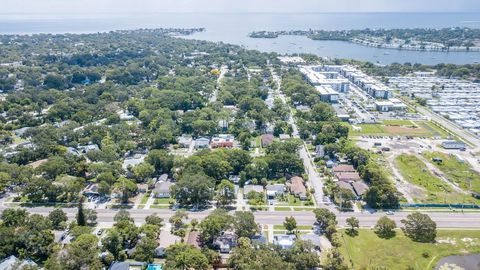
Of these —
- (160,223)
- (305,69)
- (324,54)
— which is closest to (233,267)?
(160,223)

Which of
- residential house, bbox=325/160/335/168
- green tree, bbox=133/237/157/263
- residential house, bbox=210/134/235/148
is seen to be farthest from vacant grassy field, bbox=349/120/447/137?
green tree, bbox=133/237/157/263

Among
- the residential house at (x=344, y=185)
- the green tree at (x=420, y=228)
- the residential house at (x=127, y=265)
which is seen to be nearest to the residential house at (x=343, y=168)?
the residential house at (x=344, y=185)

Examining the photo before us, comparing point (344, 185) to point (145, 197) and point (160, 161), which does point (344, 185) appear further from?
point (145, 197)

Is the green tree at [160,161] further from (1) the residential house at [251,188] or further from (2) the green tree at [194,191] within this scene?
(1) the residential house at [251,188]

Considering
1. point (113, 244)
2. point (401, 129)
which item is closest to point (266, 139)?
point (401, 129)

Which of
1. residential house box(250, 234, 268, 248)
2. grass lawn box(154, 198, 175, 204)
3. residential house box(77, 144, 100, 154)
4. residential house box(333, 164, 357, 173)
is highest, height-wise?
residential house box(77, 144, 100, 154)

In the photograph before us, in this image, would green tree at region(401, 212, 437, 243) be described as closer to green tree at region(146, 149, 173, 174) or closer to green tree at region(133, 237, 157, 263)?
green tree at region(133, 237, 157, 263)

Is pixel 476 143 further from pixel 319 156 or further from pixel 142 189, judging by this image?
pixel 142 189
